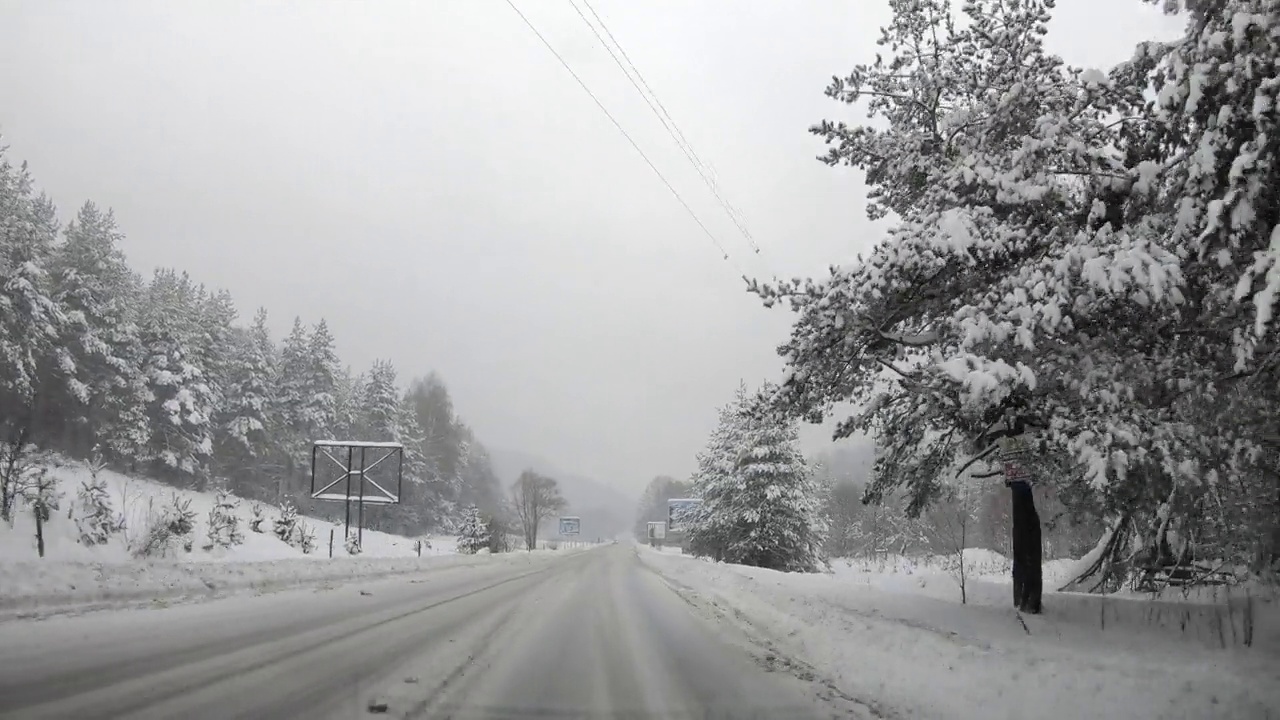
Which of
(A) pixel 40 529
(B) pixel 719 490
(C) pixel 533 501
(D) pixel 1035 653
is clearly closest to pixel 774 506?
(B) pixel 719 490

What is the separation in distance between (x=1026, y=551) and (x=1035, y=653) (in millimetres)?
3106

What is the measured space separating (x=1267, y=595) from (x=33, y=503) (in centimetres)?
1953

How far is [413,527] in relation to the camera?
202ft

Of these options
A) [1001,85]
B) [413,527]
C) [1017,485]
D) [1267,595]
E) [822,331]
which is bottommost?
[413,527]

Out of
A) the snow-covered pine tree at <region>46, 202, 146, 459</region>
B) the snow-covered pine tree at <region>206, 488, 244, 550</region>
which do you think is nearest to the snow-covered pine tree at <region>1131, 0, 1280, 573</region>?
the snow-covered pine tree at <region>206, 488, 244, 550</region>

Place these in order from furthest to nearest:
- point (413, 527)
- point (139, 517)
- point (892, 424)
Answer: point (413, 527)
point (139, 517)
point (892, 424)

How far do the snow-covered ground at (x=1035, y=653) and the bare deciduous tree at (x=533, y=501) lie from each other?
2812 inches

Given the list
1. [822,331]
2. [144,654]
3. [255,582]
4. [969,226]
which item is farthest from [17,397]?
[969,226]

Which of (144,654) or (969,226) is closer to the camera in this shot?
(144,654)

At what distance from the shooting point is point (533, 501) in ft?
271

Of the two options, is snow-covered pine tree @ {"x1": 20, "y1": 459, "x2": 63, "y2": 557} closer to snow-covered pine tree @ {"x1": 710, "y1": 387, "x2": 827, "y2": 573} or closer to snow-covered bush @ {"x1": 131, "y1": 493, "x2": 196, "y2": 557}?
snow-covered bush @ {"x1": 131, "y1": 493, "x2": 196, "y2": 557}

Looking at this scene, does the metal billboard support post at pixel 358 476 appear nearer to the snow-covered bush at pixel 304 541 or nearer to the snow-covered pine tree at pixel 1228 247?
the snow-covered bush at pixel 304 541

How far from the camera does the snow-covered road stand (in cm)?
464

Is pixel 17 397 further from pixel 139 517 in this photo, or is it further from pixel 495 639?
pixel 495 639
